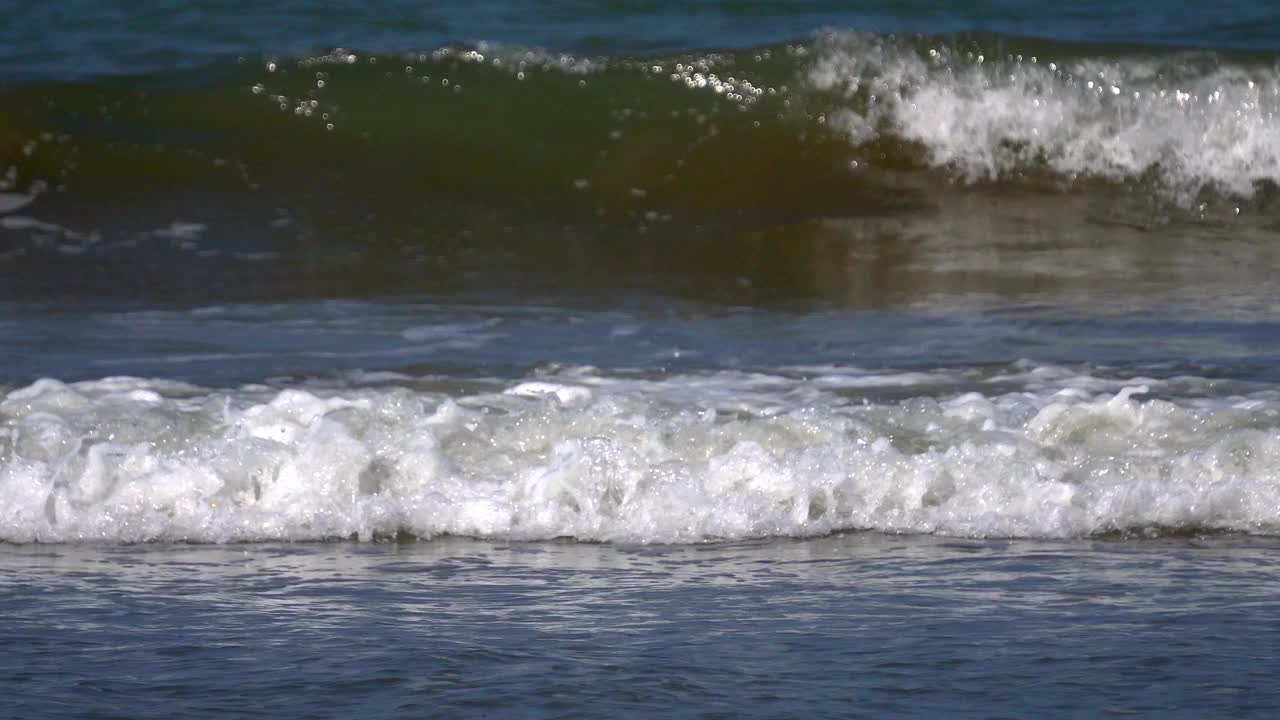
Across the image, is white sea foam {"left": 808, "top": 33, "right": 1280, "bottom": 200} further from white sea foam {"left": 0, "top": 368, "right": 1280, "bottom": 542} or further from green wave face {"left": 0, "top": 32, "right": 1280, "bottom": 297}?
white sea foam {"left": 0, "top": 368, "right": 1280, "bottom": 542}

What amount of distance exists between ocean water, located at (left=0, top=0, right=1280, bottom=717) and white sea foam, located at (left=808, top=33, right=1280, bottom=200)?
0.02 metres

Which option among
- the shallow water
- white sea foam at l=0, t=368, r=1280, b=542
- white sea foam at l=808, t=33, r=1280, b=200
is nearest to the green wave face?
white sea foam at l=808, t=33, r=1280, b=200

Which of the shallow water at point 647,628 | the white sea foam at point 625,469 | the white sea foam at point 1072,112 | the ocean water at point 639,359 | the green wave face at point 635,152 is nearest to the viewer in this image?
the shallow water at point 647,628

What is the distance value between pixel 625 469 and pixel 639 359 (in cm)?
138

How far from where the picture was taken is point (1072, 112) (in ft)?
28.0

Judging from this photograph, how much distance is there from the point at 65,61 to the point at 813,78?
12.4 feet

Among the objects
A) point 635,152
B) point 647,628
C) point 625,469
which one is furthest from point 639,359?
point 635,152

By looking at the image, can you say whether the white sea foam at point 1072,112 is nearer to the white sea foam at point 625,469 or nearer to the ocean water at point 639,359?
the ocean water at point 639,359

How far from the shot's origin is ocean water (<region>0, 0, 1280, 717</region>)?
9.26 ft

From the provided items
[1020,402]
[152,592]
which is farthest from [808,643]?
[1020,402]

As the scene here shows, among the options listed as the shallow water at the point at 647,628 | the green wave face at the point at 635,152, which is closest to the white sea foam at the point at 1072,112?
the green wave face at the point at 635,152

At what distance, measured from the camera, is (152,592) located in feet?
10.4

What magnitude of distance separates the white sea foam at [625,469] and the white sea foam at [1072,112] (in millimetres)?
4271

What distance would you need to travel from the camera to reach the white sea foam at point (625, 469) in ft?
11.8
